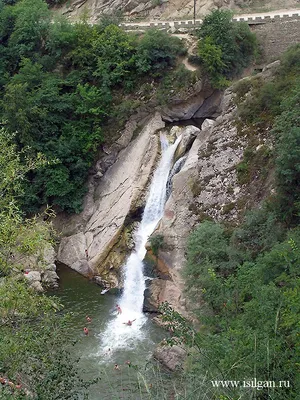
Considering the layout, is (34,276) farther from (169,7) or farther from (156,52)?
(169,7)

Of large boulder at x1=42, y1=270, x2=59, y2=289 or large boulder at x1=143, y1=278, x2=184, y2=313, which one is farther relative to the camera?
large boulder at x1=42, y1=270, x2=59, y2=289

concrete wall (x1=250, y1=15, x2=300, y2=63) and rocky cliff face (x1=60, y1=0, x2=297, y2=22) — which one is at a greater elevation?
rocky cliff face (x1=60, y1=0, x2=297, y2=22)

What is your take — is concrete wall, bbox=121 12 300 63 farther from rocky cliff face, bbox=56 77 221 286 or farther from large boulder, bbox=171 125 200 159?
large boulder, bbox=171 125 200 159

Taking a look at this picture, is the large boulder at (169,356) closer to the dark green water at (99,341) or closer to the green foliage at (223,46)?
the dark green water at (99,341)

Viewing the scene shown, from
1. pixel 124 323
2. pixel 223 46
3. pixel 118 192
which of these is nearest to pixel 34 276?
pixel 124 323

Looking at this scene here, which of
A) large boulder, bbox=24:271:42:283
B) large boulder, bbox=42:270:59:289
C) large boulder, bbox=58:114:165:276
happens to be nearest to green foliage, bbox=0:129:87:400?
large boulder, bbox=24:271:42:283

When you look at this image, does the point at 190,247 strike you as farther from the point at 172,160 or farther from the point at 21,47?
the point at 21,47

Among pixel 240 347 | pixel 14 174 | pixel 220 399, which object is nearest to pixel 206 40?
pixel 14 174
